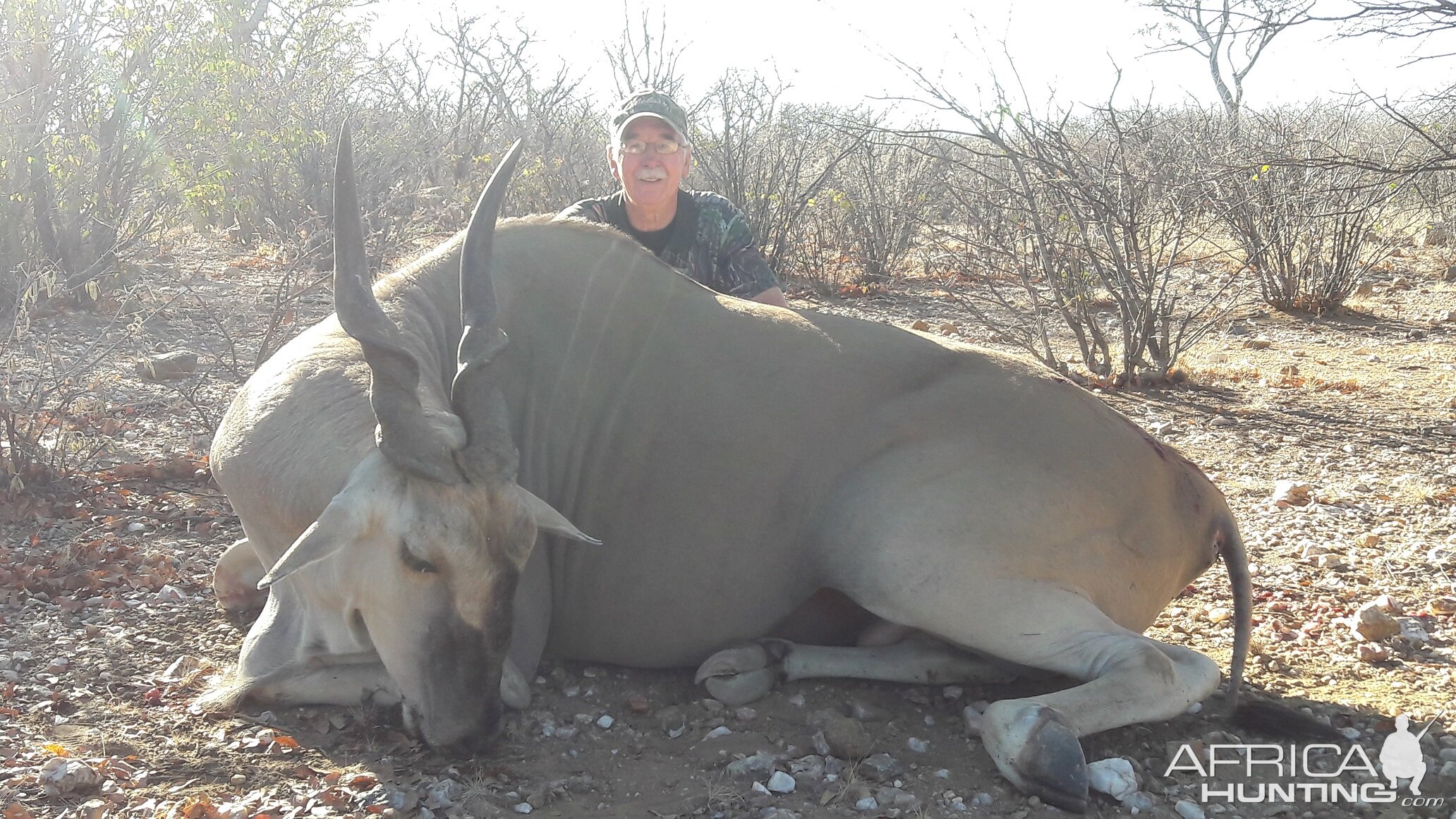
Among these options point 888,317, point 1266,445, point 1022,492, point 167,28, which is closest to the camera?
point 1022,492

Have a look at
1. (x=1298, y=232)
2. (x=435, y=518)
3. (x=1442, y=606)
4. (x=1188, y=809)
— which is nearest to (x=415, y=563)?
(x=435, y=518)

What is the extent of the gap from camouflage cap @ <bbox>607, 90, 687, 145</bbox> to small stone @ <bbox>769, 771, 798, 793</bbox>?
10.3 ft

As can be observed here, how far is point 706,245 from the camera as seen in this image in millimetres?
5695

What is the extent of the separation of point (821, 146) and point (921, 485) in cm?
1073

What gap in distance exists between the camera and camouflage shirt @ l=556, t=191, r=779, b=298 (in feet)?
18.4

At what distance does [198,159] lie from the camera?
34.8 feet

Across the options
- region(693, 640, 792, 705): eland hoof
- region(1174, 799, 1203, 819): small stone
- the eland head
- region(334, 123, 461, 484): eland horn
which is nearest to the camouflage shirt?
region(693, 640, 792, 705): eland hoof

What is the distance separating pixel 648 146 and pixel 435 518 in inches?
113

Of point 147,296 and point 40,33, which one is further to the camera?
point 147,296

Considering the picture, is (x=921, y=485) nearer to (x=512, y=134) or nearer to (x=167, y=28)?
(x=167, y=28)

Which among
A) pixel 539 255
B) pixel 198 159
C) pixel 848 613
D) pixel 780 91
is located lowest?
pixel 848 613

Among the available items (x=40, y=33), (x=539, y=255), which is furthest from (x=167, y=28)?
(x=539, y=255)

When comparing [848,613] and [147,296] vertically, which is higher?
[147,296]

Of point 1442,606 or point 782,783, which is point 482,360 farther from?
point 1442,606
